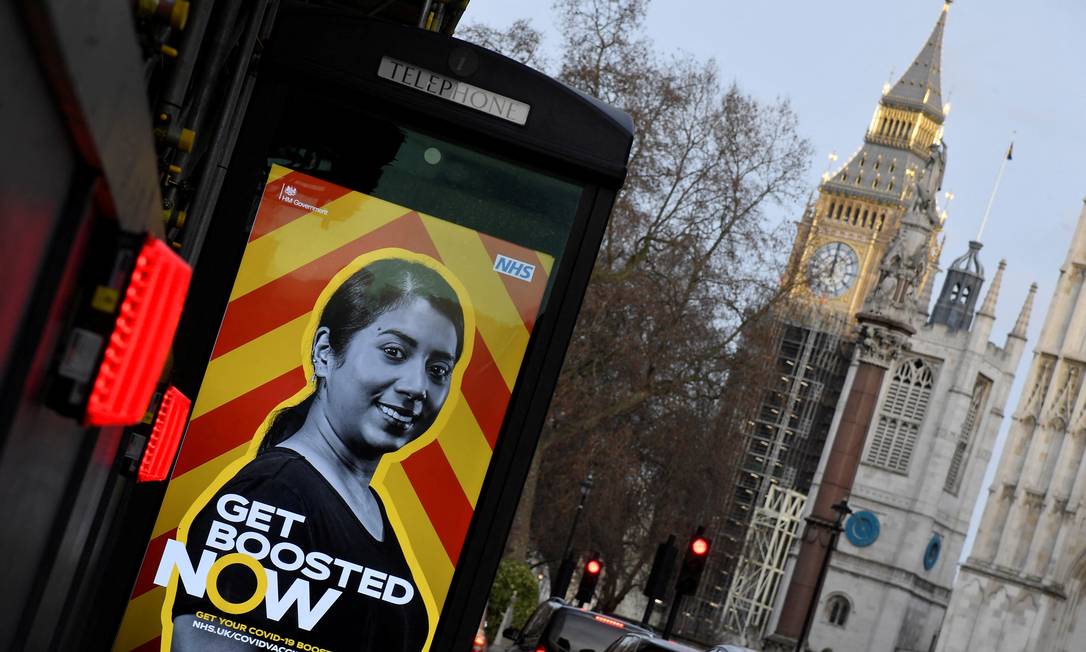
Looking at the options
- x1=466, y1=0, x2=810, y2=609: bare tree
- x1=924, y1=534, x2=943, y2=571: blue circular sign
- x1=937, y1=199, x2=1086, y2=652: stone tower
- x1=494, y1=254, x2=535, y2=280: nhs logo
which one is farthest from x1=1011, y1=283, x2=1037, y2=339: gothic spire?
x1=494, y1=254, x2=535, y2=280: nhs logo

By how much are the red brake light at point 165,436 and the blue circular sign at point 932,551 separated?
81.1 meters

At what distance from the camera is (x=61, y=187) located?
3.15 m

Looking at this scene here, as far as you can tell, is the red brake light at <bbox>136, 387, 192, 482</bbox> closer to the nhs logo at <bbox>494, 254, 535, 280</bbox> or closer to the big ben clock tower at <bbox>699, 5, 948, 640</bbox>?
the nhs logo at <bbox>494, 254, 535, 280</bbox>

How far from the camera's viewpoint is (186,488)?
5.96m

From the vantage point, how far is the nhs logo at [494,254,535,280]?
6.22 meters

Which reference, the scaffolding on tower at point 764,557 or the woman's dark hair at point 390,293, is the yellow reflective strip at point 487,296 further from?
the scaffolding on tower at point 764,557

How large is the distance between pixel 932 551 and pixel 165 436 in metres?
83.0

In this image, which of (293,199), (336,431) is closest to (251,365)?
(336,431)

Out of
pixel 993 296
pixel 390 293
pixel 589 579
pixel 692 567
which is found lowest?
pixel 589 579

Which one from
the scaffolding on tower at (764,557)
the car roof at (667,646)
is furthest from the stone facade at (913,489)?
the car roof at (667,646)

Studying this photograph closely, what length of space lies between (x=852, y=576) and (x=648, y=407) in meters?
45.6

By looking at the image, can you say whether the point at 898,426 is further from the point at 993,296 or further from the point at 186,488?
the point at 186,488

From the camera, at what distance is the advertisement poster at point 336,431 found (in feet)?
19.4

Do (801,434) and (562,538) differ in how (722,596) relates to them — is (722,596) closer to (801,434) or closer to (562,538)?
(801,434)
